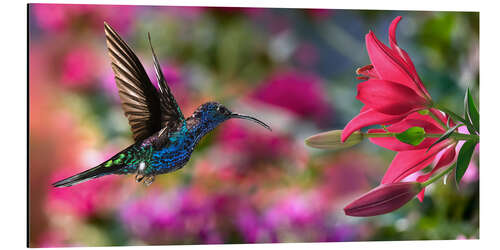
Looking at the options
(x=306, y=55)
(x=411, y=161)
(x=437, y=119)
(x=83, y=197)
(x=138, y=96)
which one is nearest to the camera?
(x=437, y=119)

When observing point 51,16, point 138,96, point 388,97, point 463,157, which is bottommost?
point 463,157

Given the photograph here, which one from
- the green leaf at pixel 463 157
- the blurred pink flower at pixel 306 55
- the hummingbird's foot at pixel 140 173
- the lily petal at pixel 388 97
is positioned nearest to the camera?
the lily petal at pixel 388 97

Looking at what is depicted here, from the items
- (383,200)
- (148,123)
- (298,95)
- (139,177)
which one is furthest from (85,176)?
(383,200)

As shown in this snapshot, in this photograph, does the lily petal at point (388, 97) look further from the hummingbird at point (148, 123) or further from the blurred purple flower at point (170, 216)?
the blurred purple flower at point (170, 216)

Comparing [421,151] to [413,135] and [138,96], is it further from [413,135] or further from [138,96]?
[138,96]

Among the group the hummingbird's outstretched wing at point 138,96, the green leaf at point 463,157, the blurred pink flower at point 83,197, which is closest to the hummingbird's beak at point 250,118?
the hummingbird's outstretched wing at point 138,96

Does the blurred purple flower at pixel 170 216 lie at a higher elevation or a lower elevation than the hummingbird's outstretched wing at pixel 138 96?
lower

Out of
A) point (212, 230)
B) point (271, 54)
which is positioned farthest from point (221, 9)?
point (212, 230)

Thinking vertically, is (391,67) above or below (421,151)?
above
